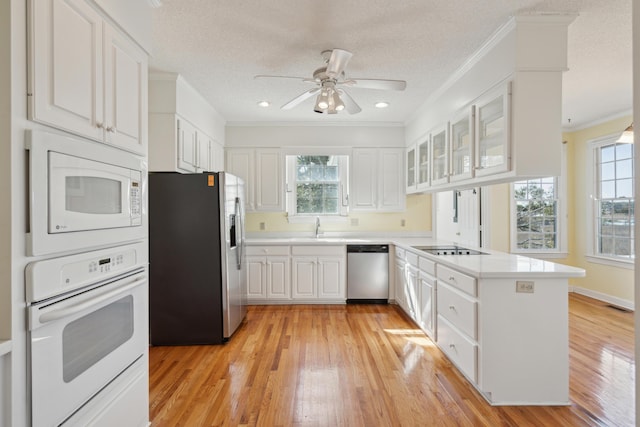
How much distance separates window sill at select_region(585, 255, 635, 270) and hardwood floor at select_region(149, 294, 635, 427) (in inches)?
41.8

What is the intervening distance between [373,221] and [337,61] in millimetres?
3057

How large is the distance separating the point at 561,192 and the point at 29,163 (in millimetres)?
6051

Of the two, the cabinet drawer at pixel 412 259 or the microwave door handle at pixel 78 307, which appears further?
the cabinet drawer at pixel 412 259

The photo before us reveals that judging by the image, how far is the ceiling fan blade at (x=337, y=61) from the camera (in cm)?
228

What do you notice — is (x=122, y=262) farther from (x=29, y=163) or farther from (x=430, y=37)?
(x=430, y=37)

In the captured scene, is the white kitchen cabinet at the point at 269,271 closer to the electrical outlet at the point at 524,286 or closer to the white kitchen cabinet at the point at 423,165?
the white kitchen cabinet at the point at 423,165

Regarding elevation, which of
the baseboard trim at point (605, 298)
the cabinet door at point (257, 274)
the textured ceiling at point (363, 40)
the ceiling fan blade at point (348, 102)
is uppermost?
the textured ceiling at point (363, 40)

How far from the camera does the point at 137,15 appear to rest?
1.83m

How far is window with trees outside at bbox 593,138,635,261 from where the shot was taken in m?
4.40

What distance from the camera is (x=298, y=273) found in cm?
446

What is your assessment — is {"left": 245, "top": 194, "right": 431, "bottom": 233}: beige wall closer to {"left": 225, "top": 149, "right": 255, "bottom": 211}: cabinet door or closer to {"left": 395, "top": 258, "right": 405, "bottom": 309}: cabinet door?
{"left": 225, "top": 149, "right": 255, "bottom": 211}: cabinet door

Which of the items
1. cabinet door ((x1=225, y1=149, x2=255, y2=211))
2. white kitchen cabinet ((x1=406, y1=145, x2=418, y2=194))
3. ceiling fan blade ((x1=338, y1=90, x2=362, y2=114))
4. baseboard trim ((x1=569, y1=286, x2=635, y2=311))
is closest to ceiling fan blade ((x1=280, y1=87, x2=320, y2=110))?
ceiling fan blade ((x1=338, y1=90, x2=362, y2=114))

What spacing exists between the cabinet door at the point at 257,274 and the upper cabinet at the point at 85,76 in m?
2.76

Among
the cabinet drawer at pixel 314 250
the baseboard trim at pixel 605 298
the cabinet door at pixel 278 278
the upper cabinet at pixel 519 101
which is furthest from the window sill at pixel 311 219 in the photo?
the baseboard trim at pixel 605 298
